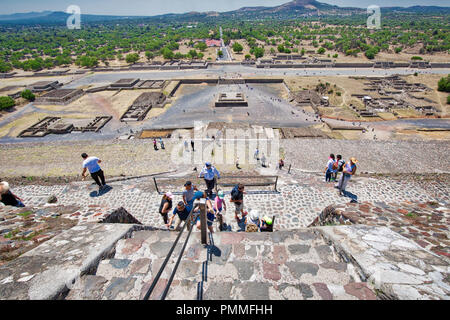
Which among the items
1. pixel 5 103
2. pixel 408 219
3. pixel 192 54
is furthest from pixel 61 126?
pixel 192 54

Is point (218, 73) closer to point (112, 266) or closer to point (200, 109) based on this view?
point (200, 109)

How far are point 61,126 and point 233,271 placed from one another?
3262 centimetres

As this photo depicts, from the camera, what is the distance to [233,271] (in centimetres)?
326

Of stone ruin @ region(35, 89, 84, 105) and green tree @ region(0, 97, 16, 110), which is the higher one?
stone ruin @ region(35, 89, 84, 105)

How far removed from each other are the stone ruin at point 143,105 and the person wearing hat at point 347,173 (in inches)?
1078

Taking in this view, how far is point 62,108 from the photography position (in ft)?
111

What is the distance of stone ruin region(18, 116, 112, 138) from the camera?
26.2 metres

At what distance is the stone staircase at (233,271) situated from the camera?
2812 millimetres

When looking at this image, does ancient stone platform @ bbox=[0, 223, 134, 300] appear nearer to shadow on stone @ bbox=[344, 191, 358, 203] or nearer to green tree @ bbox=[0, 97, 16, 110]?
shadow on stone @ bbox=[344, 191, 358, 203]

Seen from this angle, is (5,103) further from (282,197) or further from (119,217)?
(282,197)

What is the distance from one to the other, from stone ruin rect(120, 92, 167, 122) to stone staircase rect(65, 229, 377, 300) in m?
28.4

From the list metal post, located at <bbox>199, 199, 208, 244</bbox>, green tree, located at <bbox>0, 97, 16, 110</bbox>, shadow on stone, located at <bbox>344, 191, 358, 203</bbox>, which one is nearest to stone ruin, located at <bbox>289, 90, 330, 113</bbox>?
shadow on stone, located at <bbox>344, 191, 358, 203</bbox>
